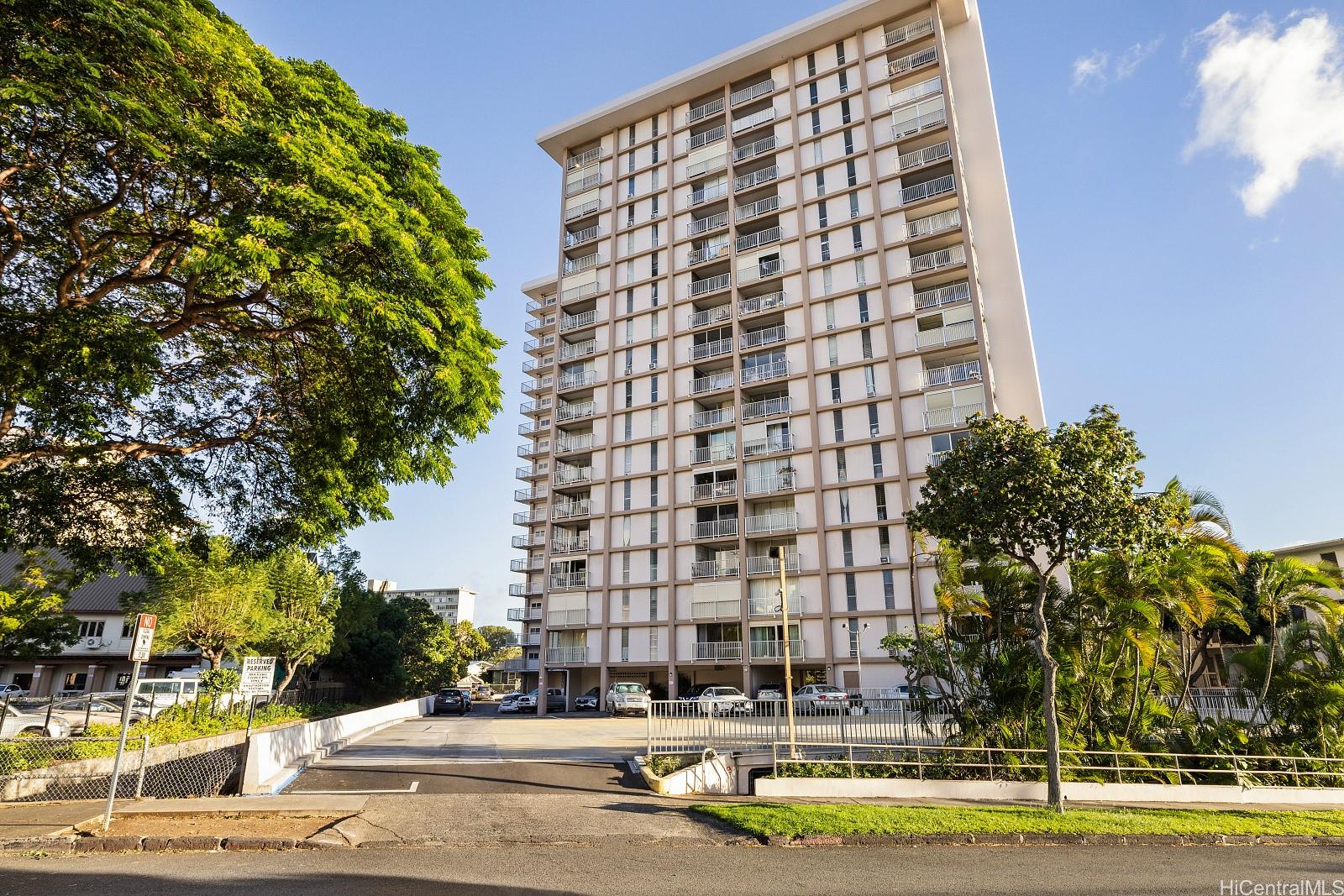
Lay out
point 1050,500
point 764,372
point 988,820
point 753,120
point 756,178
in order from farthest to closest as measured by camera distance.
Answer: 1. point 753,120
2. point 756,178
3. point 764,372
4. point 1050,500
5. point 988,820

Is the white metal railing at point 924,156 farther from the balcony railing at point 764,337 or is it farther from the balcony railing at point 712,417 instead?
the balcony railing at point 712,417

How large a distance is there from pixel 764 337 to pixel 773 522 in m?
12.3

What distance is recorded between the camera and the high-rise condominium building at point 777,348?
134 feet

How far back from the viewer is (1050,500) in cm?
1357

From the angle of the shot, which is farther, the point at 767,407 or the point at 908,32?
the point at 908,32

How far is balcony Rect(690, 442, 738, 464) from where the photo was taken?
150 ft

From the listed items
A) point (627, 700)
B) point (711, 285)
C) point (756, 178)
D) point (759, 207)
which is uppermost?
point (756, 178)

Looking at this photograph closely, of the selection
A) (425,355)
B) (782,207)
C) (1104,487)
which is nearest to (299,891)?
(425,355)

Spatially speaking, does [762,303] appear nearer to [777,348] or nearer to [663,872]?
[777,348]

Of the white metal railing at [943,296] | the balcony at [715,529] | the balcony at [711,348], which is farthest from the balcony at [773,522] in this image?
the white metal railing at [943,296]

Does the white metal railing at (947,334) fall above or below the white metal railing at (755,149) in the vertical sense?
below

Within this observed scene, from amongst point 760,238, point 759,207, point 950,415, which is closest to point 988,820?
point 950,415

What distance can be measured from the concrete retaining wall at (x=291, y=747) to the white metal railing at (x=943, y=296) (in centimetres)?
3553

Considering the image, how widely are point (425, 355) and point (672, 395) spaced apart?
3621cm
